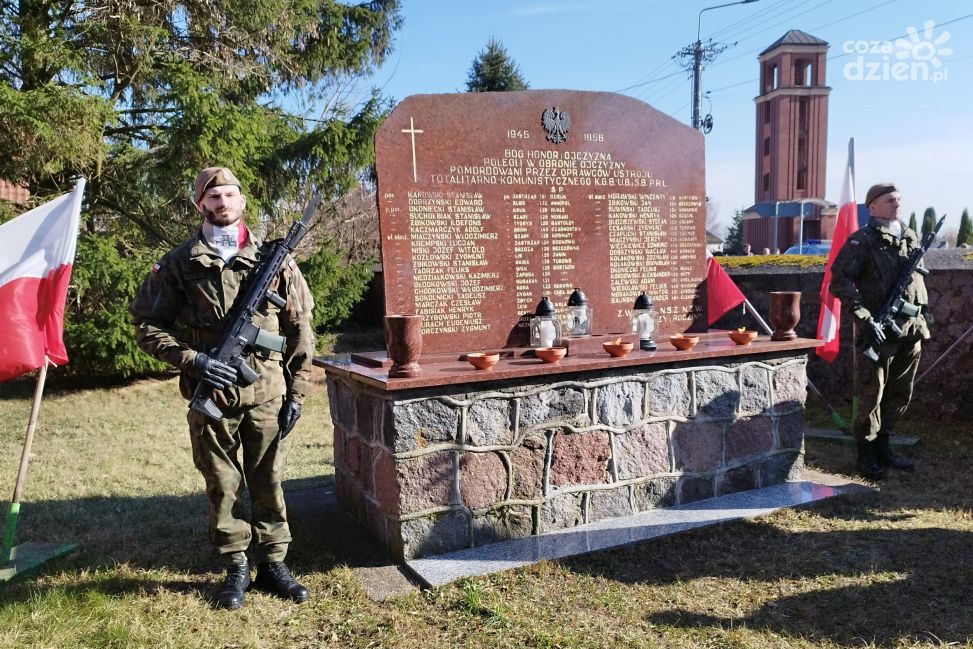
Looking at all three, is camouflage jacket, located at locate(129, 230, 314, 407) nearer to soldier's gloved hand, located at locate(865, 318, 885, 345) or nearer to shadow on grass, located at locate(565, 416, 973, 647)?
shadow on grass, located at locate(565, 416, 973, 647)

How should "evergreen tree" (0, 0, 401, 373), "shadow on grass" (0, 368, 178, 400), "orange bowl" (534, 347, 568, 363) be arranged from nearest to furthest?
"orange bowl" (534, 347, 568, 363)
"evergreen tree" (0, 0, 401, 373)
"shadow on grass" (0, 368, 178, 400)

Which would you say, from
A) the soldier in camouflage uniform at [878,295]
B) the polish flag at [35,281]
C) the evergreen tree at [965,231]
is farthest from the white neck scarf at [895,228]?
the evergreen tree at [965,231]

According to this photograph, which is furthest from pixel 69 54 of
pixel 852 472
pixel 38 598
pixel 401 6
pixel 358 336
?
pixel 852 472

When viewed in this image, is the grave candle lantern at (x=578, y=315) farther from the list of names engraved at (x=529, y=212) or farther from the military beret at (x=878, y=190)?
the military beret at (x=878, y=190)

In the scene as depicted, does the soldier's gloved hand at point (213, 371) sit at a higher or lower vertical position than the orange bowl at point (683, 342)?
higher

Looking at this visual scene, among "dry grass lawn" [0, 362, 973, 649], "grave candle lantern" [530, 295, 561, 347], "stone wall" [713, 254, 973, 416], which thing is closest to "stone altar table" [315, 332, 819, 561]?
"grave candle lantern" [530, 295, 561, 347]

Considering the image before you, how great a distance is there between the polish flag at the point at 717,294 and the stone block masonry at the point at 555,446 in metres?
0.66

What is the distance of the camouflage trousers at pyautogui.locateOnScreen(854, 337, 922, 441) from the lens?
5.20 m

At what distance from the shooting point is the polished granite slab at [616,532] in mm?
3682

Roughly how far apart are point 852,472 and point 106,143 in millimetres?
9167

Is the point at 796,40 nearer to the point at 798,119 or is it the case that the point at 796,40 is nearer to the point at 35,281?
the point at 798,119

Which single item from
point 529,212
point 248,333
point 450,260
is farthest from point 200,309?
point 529,212

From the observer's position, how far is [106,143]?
351 inches

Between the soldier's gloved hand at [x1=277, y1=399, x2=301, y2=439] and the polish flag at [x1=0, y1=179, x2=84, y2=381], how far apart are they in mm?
1577
